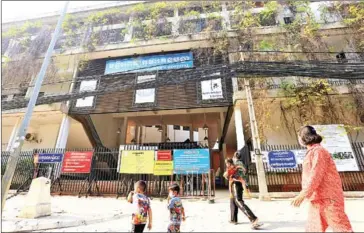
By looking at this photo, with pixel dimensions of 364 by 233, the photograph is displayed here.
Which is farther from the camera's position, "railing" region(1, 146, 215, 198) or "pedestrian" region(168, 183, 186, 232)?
"railing" region(1, 146, 215, 198)

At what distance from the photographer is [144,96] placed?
1129cm

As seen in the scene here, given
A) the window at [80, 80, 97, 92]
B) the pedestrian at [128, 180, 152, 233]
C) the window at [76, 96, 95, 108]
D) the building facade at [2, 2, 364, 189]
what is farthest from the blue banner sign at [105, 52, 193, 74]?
the pedestrian at [128, 180, 152, 233]

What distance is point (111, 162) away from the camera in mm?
9164

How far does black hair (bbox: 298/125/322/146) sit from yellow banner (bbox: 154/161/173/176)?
20.6 ft

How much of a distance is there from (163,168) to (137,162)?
3.52ft

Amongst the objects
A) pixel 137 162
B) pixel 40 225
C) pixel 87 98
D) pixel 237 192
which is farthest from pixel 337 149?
pixel 87 98

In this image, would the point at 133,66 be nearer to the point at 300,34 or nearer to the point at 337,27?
the point at 300,34

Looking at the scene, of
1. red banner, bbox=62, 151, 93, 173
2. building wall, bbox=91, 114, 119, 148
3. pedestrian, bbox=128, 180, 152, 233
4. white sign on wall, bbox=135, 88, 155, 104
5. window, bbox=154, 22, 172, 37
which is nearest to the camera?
pedestrian, bbox=128, 180, 152, 233

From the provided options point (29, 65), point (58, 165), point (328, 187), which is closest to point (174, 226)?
point (328, 187)

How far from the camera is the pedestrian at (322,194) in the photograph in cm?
200

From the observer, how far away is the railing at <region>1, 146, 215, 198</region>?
8094 mm

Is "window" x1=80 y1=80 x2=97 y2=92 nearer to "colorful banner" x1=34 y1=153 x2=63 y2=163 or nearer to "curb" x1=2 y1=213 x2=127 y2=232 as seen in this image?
"colorful banner" x1=34 y1=153 x2=63 y2=163

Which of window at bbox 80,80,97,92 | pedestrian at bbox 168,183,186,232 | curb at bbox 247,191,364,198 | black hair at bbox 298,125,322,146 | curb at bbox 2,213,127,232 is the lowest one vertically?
curb at bbox 2,213,127,232

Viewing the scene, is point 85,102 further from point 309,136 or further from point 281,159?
point 309,136
